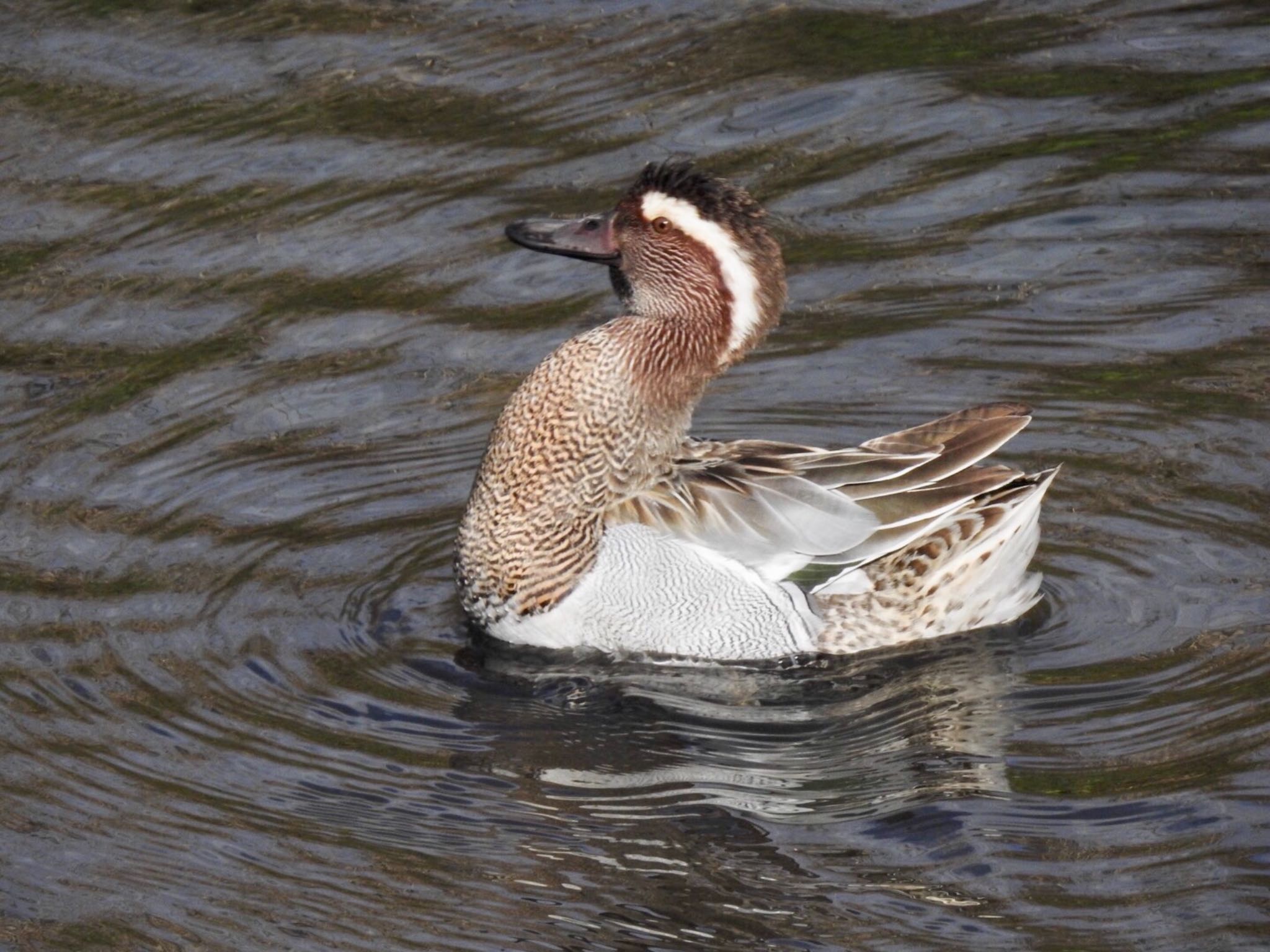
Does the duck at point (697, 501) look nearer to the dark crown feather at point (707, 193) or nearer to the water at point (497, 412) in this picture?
the dark crown feather at point (707, 193)

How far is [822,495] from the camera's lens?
23.9 ft

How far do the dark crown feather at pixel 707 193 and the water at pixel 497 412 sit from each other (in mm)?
1629

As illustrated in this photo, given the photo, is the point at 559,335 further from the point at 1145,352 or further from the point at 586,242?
the point at 1145,352

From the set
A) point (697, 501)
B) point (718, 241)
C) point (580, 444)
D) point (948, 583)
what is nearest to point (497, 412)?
point (580, 444)

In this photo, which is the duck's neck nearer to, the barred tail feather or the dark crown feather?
the dark crown feather

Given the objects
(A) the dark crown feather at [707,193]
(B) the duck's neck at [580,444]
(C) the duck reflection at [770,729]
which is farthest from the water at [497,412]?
(A) the dark crown feather at [707,193]

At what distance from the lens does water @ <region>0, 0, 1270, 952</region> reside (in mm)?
5723

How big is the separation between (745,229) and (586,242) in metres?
0.59

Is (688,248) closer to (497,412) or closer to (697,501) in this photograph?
(697,501)

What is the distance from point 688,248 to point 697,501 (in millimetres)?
926

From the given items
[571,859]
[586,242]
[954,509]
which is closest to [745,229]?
[586,242]

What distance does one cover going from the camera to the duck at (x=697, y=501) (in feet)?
23.7

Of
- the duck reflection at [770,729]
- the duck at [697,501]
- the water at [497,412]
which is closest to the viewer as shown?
the water at [497,412]

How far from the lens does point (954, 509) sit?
7430mm
